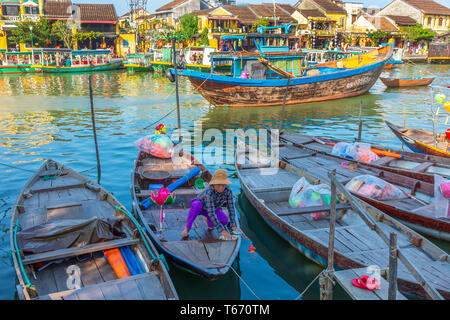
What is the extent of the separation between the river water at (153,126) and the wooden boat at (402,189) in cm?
217

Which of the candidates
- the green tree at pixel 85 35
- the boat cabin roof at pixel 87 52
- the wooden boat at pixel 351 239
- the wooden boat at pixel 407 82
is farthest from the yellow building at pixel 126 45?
the wooden boat at pixel 351 239

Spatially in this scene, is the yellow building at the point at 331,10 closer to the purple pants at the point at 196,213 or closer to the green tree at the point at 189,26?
the green tree at the point at 189,26

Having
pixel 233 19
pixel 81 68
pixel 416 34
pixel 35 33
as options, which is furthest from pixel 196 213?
pixel 416 34

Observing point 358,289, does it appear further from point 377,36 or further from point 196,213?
point 377,36

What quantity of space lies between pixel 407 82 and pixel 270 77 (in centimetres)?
1287

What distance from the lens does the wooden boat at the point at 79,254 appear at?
5309mm

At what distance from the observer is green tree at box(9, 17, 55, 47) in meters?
46.8

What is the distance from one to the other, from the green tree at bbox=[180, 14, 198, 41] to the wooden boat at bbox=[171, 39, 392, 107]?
28053 millimetres

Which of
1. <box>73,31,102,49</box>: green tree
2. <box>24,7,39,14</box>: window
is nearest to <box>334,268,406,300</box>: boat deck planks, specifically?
<box>73,31,102,49</box>: green tree

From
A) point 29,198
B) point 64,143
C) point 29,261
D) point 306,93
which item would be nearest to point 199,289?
point 29,261

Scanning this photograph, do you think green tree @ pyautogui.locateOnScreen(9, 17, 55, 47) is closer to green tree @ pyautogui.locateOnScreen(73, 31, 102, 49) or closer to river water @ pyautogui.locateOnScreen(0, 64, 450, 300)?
green tree @ pyautogui.locateOnScreen(73, 31, 102, 49)

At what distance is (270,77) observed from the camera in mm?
25453

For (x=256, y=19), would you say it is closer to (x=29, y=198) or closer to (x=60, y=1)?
(x=60, y=1)
